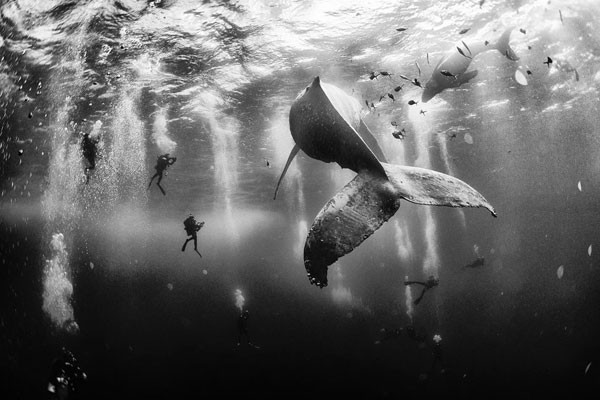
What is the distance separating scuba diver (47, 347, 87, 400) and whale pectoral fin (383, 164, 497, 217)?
7.69 meters

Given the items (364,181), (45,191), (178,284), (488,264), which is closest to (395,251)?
(488,264)

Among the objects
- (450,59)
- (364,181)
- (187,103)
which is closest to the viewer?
(364,181)

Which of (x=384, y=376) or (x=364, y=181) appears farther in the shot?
(x=384, y=376)

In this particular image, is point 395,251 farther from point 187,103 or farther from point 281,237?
point 187,103

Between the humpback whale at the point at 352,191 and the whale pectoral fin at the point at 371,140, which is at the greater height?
the humpback whale at the point at 352,191

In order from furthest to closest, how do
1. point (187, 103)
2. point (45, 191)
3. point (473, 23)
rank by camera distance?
point (45, 191) → point (187, 103) → point (473, 23)

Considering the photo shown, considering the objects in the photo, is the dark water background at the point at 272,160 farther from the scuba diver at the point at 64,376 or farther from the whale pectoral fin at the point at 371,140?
the scuba diver at the point at 64,376

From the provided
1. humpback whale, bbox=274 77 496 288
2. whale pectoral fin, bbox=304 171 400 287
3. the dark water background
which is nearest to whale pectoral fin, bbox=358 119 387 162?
humpback whale, bbox=274 77 496 288

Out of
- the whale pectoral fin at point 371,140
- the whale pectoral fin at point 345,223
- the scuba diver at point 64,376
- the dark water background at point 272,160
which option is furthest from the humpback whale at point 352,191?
the dark water background at point 272,160

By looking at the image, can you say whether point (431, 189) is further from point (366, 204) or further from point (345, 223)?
point (345, 223)

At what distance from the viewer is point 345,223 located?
2.34 meters

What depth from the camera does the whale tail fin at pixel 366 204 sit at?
2260mm

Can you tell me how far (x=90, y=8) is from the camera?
8.70 meters

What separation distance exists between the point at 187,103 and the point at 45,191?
21.1m
